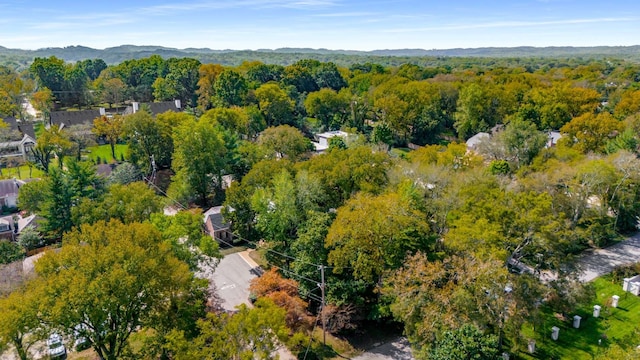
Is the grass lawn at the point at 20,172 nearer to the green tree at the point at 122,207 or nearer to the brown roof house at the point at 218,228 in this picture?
the green tree at the point at 122,207

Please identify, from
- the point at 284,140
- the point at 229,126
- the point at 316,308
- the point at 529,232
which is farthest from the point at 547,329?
the point at 229,126

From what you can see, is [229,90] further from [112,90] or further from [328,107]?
[112,90]

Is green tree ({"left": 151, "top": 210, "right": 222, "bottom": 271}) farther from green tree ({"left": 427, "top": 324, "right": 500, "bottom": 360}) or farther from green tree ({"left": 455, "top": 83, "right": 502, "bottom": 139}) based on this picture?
green tree ({"left": 455, "top": 83, "right": 502, "bottom": 139})

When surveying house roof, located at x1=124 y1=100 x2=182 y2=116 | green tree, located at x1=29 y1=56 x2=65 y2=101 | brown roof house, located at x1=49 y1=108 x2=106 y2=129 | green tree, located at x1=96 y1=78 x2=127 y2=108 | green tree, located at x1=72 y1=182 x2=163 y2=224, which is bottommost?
green tree, located at x1=72 y1=182 x2=163 y2=224

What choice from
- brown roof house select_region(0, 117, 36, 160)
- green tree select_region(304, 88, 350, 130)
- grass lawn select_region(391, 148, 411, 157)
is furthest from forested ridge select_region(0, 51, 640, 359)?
green tree select_region(304, 88, 350, 130)

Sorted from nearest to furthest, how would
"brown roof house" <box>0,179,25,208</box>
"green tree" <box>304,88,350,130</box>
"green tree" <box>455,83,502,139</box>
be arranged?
"brown roof house" <box>0,179,25,208</box>, "green tree" <box>455,83,502,139</box>, "green tree" <box>304,88,350,130</box>
